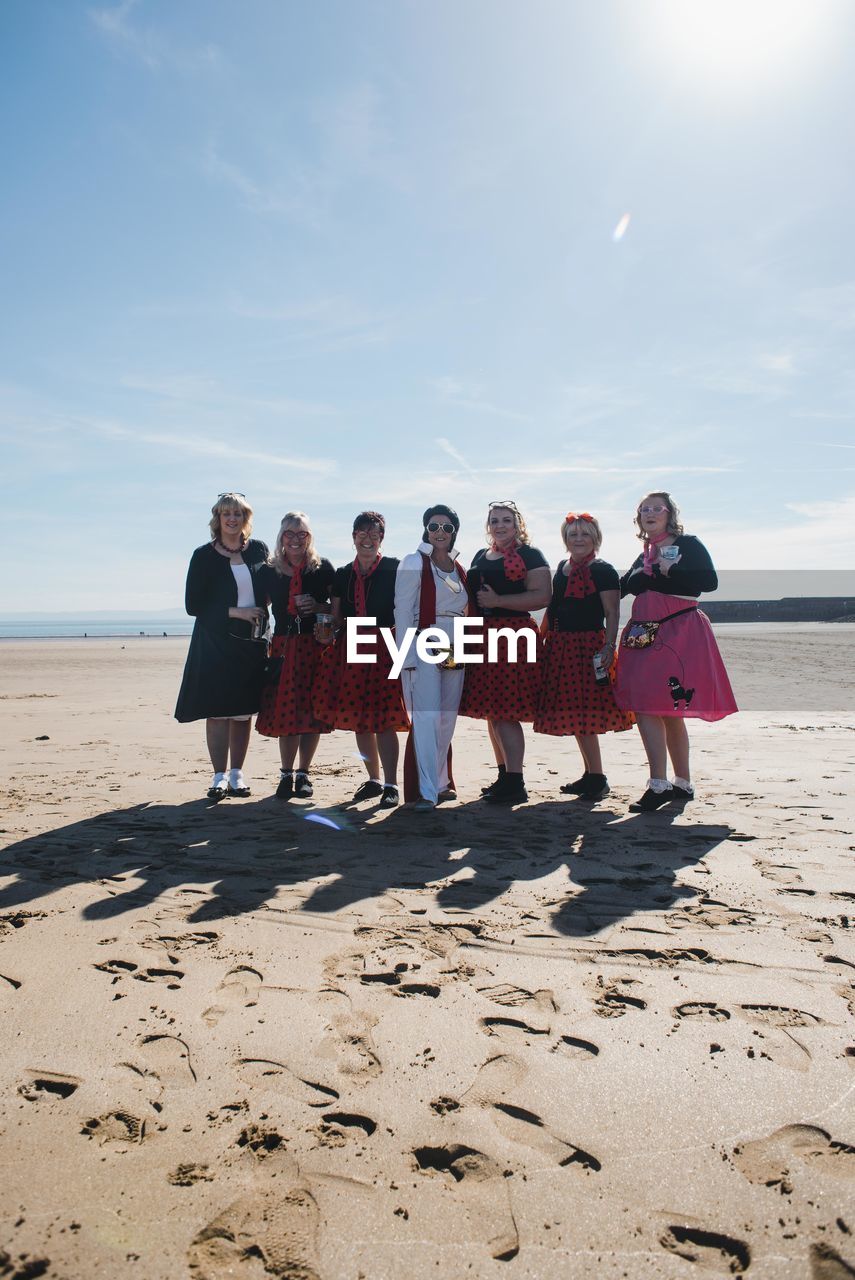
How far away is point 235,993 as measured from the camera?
7.75ft

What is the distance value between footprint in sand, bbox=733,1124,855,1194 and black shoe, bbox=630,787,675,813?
302 centimetres

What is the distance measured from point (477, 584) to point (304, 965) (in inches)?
121

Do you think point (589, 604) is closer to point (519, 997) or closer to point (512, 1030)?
point (519, 997)

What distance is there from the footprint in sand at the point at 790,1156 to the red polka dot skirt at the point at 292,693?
146 inches

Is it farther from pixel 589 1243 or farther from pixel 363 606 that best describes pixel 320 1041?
pixel 363 606

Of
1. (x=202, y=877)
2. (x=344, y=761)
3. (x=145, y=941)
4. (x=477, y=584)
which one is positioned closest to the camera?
(x=145, y=941)

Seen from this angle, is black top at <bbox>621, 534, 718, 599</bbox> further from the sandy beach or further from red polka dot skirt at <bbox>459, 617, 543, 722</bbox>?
the sandy beach

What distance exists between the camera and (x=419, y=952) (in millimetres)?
2639

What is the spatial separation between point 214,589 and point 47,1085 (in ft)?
12.4

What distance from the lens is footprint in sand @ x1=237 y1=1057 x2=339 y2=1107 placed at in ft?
6.03

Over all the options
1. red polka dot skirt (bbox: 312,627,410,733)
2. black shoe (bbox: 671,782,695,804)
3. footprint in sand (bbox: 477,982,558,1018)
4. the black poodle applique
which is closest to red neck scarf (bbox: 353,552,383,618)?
red polka dot skirt (bbox: 312,627,410,733)

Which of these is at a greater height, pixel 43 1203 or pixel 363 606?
pixel 363 606

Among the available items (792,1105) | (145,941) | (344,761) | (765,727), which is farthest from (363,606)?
(765,727)

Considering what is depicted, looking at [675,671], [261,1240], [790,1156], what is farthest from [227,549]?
[790,1156]
